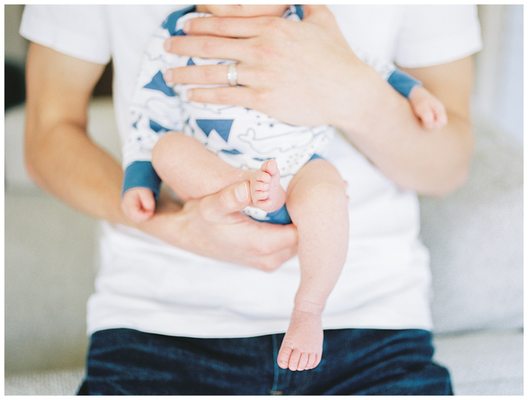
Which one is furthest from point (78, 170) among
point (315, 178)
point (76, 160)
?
point (315, 178)

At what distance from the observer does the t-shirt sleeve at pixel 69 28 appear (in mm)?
863

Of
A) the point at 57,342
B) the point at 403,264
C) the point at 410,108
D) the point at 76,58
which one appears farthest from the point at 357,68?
the point at 57,342

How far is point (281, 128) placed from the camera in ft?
2.58

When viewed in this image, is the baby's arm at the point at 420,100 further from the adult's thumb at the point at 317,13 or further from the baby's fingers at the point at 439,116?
the adult's thumb at the point at 317,13

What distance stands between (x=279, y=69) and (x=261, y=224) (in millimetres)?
201

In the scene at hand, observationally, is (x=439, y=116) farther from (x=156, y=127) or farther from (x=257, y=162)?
(x=156, y=127)

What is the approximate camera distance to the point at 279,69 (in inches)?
30.8

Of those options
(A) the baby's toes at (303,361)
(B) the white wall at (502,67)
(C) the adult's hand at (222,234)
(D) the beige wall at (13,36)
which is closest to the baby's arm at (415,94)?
(C) the adult's hand at (222,234)

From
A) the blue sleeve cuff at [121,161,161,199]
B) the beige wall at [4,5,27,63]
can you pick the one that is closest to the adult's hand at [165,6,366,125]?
the blue sleeve cuff at [121,161,161,199]

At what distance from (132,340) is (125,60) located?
1.28 ft

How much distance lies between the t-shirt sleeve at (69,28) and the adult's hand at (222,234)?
0.84ft

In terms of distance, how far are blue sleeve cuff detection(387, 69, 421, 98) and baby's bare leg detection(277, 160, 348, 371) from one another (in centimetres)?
21

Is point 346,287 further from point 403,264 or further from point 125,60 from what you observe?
point 125,60

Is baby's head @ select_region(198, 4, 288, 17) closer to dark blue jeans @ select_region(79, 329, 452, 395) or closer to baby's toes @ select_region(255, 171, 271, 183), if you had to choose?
baby's toes @ select_region(255, 171, 271, 183)
